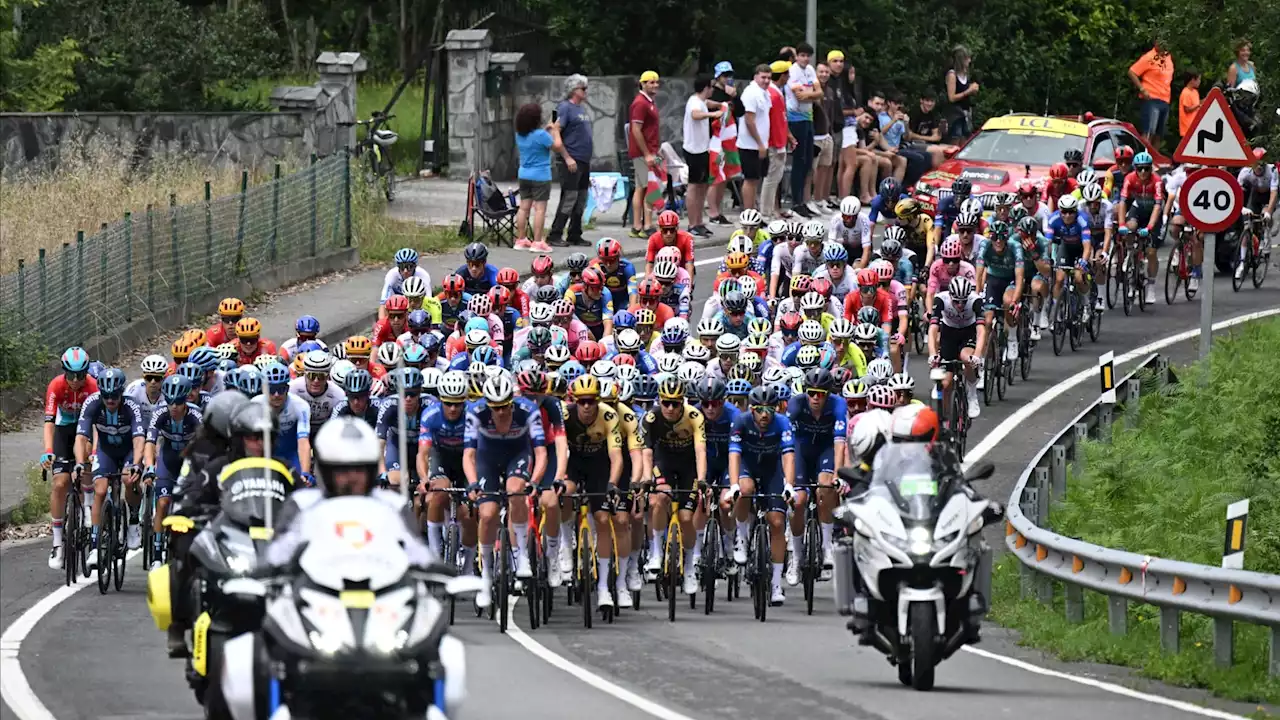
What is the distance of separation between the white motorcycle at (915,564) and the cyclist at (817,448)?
388 cm

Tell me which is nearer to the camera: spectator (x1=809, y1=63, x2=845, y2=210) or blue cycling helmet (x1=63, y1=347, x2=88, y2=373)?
blue cycling helmet (x1=63, y1=347, x2=88, y2=373)

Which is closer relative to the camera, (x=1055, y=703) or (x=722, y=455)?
(x=1055, y=703)

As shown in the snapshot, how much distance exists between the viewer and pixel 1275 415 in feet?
75.2

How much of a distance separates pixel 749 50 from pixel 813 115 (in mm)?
4911

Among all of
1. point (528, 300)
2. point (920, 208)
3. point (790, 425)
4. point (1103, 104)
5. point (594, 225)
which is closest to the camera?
point (790, 425)

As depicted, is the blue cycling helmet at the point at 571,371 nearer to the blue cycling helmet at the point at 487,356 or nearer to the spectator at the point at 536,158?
the blue cycling helmet at the point at 487,356

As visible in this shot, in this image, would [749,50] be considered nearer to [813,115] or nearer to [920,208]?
[813,115]

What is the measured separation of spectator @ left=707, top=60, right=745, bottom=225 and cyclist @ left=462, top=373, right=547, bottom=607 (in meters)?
15.4

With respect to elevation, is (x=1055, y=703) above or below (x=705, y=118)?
below

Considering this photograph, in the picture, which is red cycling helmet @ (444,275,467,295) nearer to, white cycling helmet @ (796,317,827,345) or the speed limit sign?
white cycling helmet @ (796,317,827,345)

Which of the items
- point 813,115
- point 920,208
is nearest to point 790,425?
point 920,208

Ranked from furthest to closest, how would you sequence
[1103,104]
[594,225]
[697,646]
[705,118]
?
[1103,104], [594,225], [705,118], [697,646]

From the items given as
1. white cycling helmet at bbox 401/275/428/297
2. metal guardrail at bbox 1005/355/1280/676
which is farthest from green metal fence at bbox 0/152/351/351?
metal guardrail at bbox 1005/355/1280/676

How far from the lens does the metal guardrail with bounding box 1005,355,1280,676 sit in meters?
14.7
